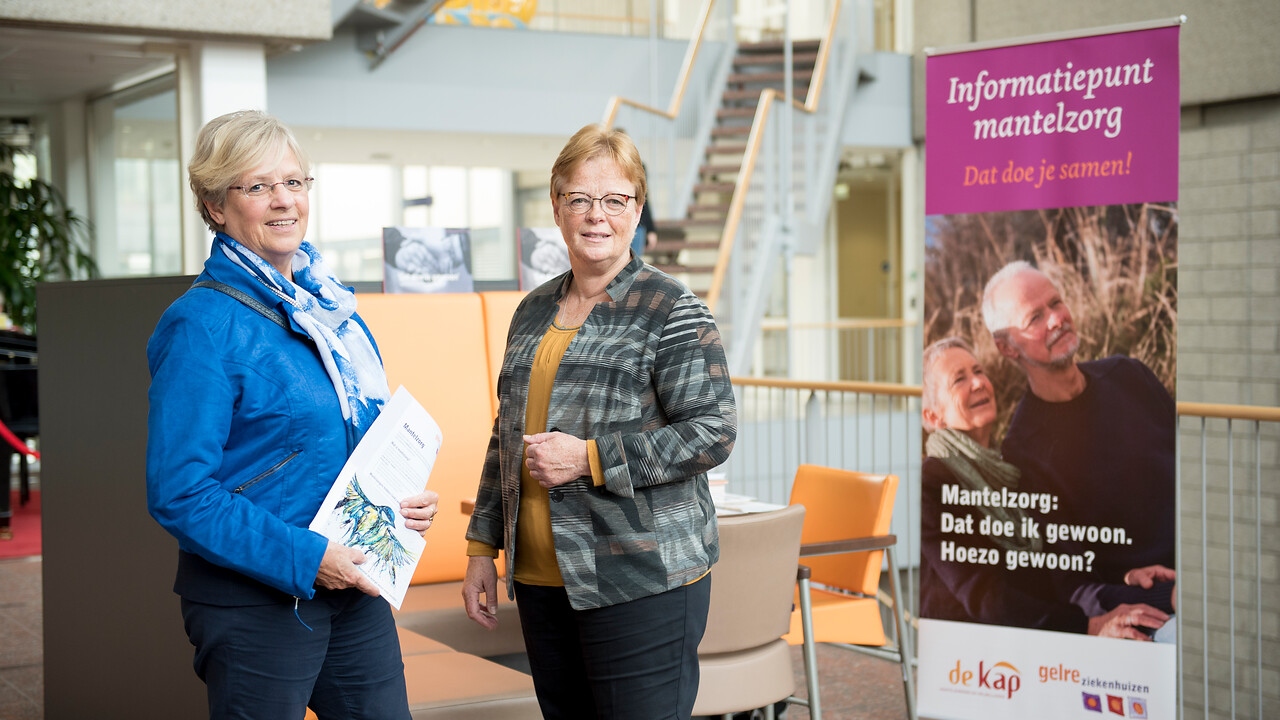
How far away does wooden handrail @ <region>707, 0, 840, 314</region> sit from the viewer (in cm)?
849

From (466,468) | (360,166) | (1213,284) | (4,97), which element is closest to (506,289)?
(466,468)

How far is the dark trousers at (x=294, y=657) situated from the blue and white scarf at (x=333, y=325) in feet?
0.85

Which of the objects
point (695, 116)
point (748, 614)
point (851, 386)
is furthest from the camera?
point (695, 116)

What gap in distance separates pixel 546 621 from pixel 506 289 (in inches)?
104

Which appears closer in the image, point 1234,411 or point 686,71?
point 1234,411

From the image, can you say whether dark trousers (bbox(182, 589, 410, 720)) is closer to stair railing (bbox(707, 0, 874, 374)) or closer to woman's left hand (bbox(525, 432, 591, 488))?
woman's left hand (bbox(525, 432, 591, 488))

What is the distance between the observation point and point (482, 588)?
6.98 feet

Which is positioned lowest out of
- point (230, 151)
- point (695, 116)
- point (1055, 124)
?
point (230, 151)

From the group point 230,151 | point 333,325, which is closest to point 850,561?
point 333,325

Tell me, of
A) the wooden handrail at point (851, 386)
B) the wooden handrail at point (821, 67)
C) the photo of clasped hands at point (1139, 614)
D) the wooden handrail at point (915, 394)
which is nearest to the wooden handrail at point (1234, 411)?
the wooden handrail at point (915, 394)

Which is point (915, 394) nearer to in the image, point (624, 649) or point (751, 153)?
point (624, 649)

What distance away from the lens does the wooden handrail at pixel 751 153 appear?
8492 mm

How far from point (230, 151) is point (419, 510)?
23.0 inches

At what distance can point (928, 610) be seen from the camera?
12.4 ft
